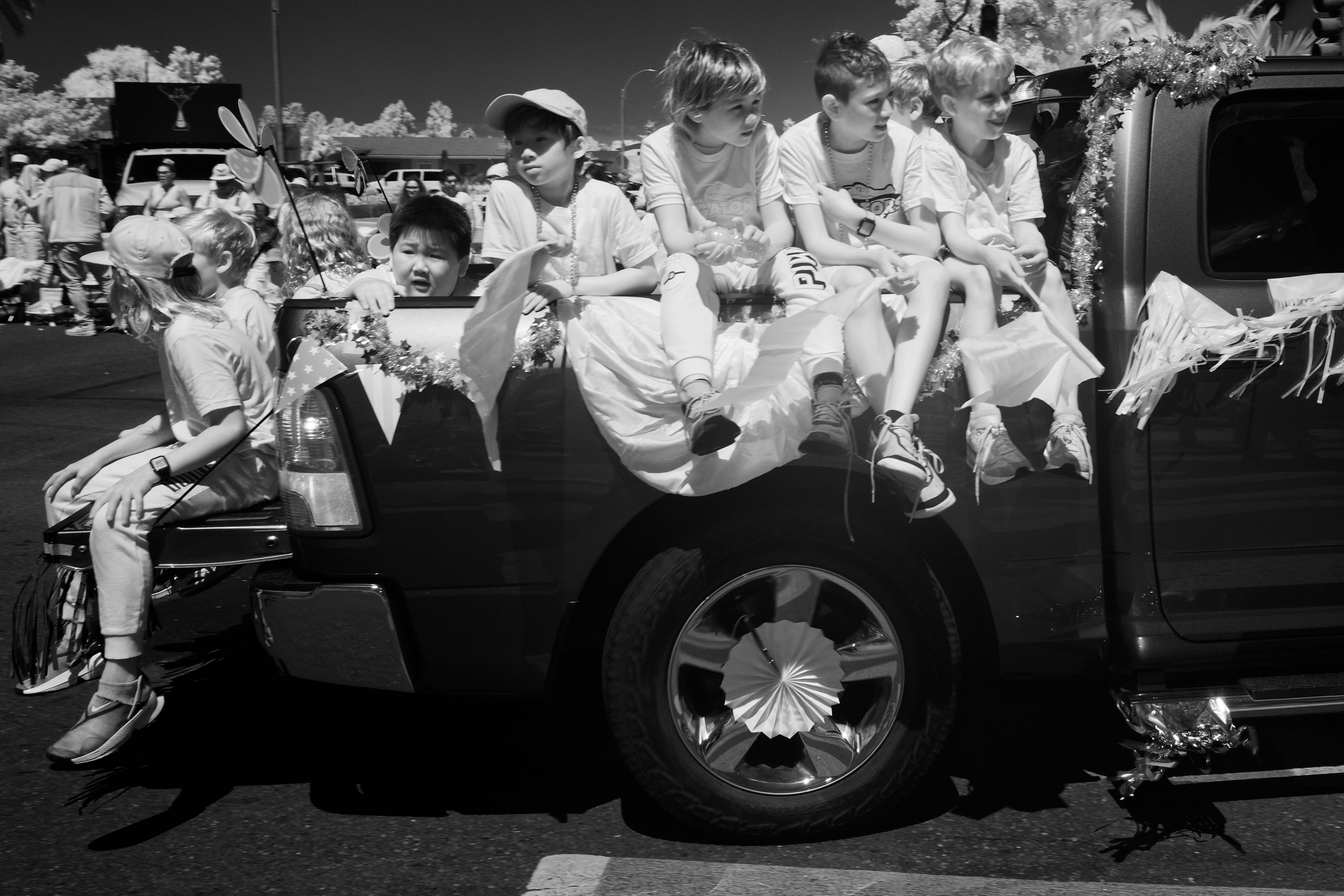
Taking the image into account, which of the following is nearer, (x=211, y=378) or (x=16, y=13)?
(x=211, y=378)

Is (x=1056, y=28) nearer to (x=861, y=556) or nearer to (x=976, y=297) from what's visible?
(x=976, y=297)

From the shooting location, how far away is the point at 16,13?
24297 millimetres

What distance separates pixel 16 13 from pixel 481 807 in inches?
1036

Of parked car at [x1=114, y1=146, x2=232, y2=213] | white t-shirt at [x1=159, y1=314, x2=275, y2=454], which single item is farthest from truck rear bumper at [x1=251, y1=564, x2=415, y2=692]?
parked car at [x1=114, y1=146, x2=232, y2=213]

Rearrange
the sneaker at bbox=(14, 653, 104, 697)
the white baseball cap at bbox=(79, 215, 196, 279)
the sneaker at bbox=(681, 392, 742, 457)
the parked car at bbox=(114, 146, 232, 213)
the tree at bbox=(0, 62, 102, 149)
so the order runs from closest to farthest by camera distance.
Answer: the sneaker at bbox=(681, 392, 742, 457), the sneaker at bbox=(14, 653, 104, 697), the white baseball cap at bbox=(79, 215, 196, 279), the parked car at bbox=(114, 146, 232, 213), the tree at bbox=(0, 62, 102, 149)

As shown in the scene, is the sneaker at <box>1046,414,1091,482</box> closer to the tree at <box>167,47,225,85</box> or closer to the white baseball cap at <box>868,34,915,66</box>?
the white baseball cap at <box>868,34,915,66</box>

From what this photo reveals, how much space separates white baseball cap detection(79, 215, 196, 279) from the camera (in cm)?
378

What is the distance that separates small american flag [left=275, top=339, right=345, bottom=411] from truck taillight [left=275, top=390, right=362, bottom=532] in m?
0.02

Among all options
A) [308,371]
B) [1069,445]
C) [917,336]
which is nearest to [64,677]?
[308,371]

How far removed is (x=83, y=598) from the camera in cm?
346

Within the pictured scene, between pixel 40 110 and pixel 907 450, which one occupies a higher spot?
pixel 40 110

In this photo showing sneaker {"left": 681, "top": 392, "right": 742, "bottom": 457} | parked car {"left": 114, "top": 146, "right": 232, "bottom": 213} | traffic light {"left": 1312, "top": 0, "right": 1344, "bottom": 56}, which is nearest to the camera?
sneaker {"left": 681, "top": 392, "right": 742, "bottom": 457}

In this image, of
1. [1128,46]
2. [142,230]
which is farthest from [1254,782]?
[142,230]

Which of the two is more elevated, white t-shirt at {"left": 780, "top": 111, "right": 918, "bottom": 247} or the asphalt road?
white t-shirt at {"left": 780, "top": 111, "right": 918, "bottom": 247}
